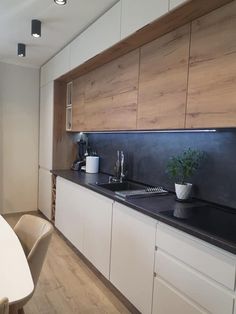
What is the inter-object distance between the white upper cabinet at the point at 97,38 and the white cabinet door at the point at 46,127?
37.4 inches

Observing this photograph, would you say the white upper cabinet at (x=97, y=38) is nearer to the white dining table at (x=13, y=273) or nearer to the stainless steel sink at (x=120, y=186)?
the stainless steel sink at (x=120, y=186)

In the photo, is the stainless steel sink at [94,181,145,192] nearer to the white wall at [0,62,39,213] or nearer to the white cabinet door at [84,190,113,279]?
the white cabinet door at [84,190,113,279]

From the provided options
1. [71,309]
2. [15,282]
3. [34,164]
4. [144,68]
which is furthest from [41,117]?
[15,282]

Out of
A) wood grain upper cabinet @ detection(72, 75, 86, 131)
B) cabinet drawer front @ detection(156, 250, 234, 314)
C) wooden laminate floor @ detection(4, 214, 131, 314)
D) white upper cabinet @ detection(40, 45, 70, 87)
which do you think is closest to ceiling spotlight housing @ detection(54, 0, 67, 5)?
white upper cabinet @ detection(40, 45, 70, 87)

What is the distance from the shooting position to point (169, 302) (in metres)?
1.51

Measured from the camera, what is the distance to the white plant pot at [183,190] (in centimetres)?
193

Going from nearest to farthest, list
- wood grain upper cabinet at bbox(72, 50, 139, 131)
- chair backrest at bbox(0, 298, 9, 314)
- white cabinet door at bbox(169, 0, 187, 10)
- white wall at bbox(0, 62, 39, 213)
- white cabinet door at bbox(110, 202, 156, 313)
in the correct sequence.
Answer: chair backrest at bbox(0, 298, 9, 314) → white cabinet door at bbox(169, 0, 187, 10) → white cabinet door at bbox(110, 202, 156, 313) → wood grain upper cabinet at bbox(72, 50, 139, 131) → white wall at bbox(0, 62, 39, 213)

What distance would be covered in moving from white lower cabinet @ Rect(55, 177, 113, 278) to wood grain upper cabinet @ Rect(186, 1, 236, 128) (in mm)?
1038

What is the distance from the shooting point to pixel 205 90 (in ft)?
5.15

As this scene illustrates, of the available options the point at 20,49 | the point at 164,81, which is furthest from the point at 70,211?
the point at 20,49

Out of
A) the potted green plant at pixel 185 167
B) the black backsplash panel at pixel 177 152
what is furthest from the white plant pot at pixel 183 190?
the black backsplash panel at pixel 177 152

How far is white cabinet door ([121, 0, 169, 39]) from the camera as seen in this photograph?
1.70m

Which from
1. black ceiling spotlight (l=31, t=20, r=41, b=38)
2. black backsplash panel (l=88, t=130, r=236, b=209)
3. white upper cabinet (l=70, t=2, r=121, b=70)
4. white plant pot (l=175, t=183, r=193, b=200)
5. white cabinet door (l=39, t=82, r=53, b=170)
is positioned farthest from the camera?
white cabinet door (l=39, t=82, r=53, b=170)

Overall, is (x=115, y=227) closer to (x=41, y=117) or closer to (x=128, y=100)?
(x=128, y=100)
